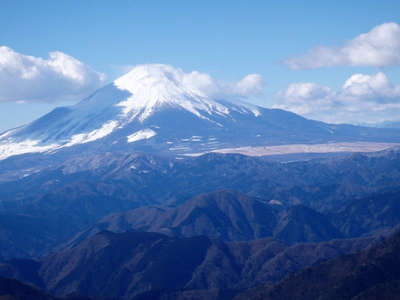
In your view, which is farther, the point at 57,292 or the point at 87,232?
the point at 87,232

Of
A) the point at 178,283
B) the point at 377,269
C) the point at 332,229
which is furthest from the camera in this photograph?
the point at 332,229

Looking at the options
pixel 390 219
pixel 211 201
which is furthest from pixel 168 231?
pixel 390 219

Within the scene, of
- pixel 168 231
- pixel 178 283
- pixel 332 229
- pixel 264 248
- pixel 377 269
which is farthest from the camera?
pixel 332 229

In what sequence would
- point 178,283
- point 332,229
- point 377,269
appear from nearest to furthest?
point 377,269, point 178,283, point 332,229

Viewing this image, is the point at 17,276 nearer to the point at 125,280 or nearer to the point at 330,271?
the point at 125,280

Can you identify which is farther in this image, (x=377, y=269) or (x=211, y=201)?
(x=211, y=201)

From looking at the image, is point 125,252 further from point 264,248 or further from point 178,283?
point 264,248

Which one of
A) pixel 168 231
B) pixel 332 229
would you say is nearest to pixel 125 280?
pixel 168 231

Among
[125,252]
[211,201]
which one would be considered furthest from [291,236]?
[125,252]

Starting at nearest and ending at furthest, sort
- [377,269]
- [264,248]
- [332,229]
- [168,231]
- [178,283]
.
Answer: [377,269] → [178,283] → [264,248] → [168,231] → [332,229]
